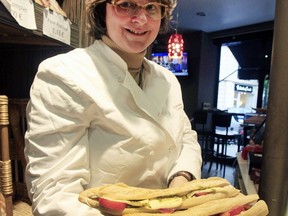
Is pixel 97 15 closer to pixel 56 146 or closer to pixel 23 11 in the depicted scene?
pixel 23 11

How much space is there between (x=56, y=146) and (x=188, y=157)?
0.45 m

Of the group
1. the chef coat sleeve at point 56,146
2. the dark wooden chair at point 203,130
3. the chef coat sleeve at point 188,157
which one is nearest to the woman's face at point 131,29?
the chef coat sleeve at point 56,146

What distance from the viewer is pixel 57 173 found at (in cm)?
58

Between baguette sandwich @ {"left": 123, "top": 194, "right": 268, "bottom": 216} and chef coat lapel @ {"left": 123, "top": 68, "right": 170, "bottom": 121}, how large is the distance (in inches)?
12.1

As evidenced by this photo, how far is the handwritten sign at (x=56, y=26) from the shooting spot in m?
0.85

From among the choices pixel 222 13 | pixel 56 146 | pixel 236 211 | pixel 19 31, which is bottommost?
pixel 236 211

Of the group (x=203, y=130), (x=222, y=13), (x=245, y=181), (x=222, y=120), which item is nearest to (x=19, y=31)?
(x=245, y=181)

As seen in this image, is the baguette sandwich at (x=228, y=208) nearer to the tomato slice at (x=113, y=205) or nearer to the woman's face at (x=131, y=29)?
the tomato slice at (x=113, y=205)

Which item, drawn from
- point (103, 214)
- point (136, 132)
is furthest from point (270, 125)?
point (103, 214)

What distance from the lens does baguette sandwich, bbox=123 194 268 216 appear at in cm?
50

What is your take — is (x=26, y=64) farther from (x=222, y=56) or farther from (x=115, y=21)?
(x=222, y=56)

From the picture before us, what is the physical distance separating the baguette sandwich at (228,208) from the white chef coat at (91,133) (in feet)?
0.67

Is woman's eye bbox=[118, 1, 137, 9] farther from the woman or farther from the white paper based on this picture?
the white paper

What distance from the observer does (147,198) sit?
0.51 m
